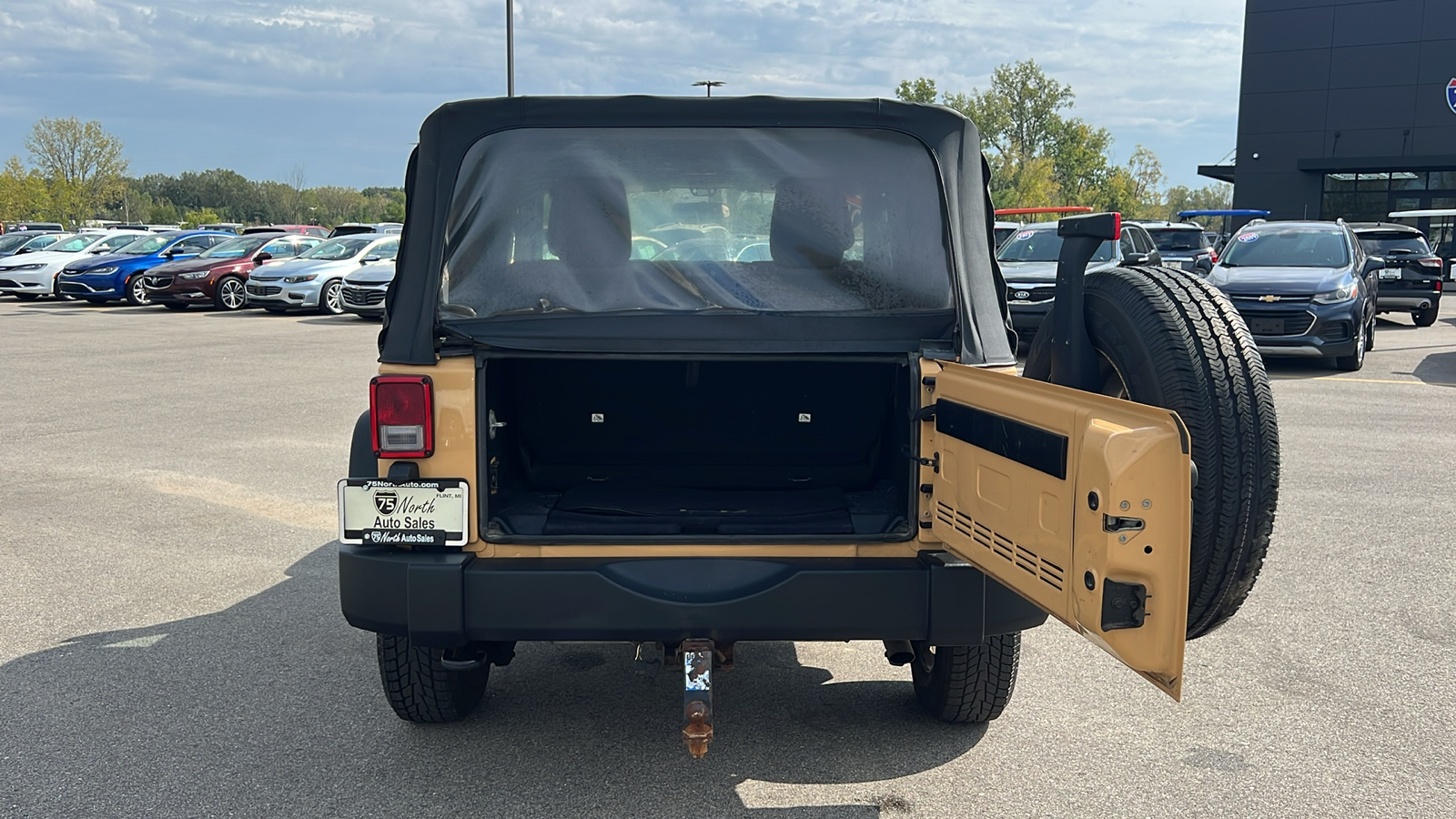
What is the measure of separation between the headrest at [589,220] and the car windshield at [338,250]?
67.1 ft

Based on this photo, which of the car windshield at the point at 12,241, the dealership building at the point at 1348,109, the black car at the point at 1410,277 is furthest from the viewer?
the dealership building at the point at 1348,109

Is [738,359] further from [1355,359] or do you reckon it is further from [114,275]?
[114,275]

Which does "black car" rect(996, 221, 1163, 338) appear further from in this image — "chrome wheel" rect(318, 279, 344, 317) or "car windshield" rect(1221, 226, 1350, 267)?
"chrome wheel" rect(318, 279, 344, 317)

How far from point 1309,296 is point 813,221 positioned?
11409mm

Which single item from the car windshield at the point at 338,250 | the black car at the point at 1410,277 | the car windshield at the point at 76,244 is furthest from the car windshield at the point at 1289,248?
the car windshield at the point at 76,244

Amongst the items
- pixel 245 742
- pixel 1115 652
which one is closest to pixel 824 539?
pixel 1115 652

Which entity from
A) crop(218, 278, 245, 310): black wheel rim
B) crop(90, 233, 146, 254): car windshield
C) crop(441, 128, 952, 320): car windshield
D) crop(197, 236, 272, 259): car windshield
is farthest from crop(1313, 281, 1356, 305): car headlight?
crop(90, 233, 146, 254): car windshield

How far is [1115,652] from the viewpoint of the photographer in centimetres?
246

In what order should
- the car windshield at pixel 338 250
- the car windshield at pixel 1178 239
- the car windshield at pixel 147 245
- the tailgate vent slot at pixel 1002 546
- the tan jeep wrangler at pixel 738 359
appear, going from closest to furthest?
the tailgate vent slot at pixel 1002 546
the tan jeep wrangler at pixel 738 359
the car windshield at pixel 1178 239
the car windshield at pixel 338 250
the car windshield at pixel 147 245

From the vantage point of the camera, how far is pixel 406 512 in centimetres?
321

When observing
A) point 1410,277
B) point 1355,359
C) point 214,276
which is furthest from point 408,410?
point 214,276

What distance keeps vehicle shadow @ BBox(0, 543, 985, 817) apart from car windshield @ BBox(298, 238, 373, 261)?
1923 cm

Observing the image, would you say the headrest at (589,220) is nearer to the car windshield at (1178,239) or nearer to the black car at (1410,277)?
the black car at (1410,277)

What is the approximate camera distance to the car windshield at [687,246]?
3.35 m
